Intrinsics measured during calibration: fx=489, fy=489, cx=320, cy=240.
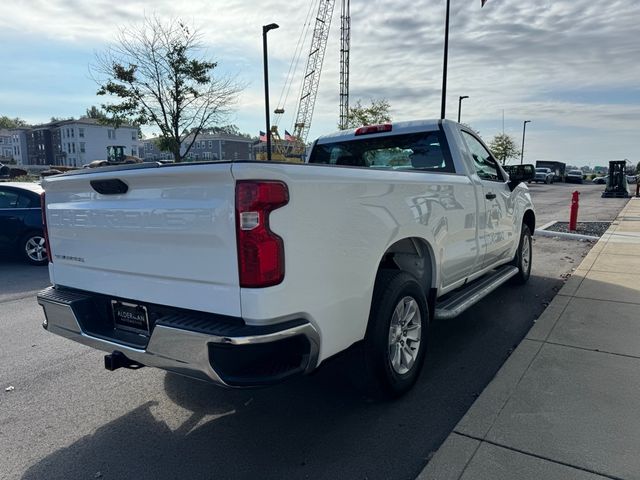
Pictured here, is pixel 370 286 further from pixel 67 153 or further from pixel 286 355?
pixel 67 153

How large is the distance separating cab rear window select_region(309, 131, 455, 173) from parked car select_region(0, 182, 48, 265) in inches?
248

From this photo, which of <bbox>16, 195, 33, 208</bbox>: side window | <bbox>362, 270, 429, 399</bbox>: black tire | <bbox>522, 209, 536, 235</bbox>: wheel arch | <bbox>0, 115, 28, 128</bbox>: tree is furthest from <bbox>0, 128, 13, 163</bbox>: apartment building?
<bbox>362, 270, 429, 399</bbox>: black tire

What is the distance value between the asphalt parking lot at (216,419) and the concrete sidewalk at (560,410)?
18cm

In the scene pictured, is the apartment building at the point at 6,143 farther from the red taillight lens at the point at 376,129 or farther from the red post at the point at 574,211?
the red taillight lens at the point at 376,129

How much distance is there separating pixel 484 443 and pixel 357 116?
86.3 ft

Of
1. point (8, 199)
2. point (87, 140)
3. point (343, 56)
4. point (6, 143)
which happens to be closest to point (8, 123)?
point (6, 143)

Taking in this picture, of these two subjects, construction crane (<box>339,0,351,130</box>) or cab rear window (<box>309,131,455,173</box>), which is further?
construction crane (<box>339,0,351,130</box>)

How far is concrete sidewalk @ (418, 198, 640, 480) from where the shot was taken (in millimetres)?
2637

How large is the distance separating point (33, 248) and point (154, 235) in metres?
7.52

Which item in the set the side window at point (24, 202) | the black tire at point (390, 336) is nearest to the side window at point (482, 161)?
the black tire at point (390, 336)

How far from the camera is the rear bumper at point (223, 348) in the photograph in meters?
2.37

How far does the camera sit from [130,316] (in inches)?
116

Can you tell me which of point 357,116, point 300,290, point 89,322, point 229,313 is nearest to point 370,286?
point 300,290

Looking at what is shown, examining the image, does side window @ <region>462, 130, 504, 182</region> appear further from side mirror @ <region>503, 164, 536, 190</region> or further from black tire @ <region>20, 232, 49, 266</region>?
black tire @ <region>20, 232, 49, 266</region>
